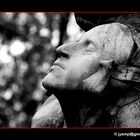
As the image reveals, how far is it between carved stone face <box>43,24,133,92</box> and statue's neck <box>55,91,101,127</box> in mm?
64

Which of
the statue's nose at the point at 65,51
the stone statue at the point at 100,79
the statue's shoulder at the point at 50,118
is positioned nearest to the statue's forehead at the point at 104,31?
the stone statue at the point at 100,79

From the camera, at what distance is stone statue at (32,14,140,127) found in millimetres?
2898

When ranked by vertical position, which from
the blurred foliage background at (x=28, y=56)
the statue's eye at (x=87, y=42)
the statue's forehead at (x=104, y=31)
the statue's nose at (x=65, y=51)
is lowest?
the blurred foliage background at (x=28, y=56)

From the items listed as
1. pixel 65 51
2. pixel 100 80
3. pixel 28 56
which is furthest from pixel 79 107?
pixel 28 56

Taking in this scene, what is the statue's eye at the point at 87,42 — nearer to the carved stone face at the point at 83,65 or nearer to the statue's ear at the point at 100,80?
the carved stone face at the point at 83,65

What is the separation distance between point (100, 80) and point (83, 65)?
0.46 ft

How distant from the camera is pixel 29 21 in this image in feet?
16.3

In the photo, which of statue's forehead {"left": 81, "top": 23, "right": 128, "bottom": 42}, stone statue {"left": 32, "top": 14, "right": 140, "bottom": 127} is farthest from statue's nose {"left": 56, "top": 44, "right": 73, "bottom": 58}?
statue's forehead {"left": 81, "top": 23, "right": 128, "bottom": 42}

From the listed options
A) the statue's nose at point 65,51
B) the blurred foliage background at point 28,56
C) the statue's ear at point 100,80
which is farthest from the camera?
the blurred foliage background at point 28,56

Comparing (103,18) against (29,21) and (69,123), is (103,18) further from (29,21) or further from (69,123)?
(29,21)

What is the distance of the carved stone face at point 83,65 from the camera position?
114 inches

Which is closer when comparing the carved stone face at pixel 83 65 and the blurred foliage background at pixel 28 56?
the carved stone face at pixel 83 65
